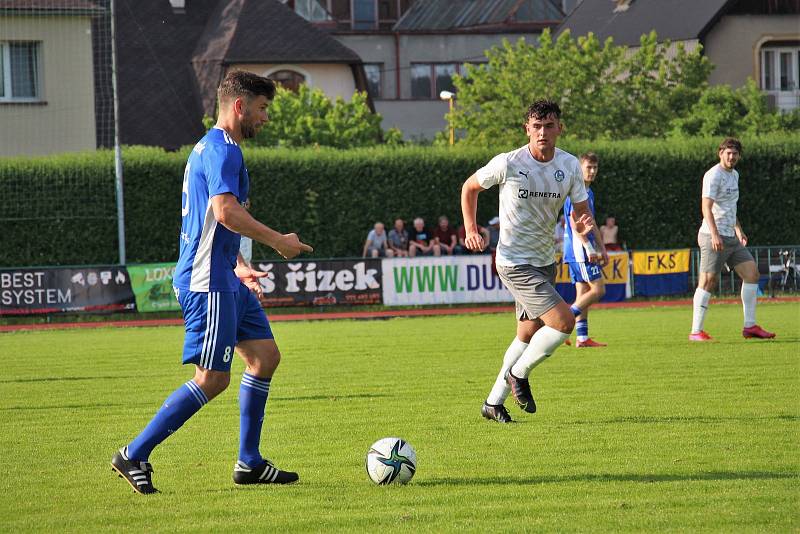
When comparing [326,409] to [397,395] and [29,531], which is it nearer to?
[397,395]

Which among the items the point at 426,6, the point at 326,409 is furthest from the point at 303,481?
the point at 426,6

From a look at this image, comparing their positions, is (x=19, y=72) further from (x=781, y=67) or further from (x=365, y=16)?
(x=365, y=16)

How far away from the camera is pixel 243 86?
257 inches

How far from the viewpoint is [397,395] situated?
10.6 metres

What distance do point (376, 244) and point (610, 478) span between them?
18.9 meters

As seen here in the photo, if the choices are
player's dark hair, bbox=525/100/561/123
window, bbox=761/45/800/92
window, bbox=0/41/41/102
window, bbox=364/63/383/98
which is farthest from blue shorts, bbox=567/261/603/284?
window, bbox=364/63/383/98

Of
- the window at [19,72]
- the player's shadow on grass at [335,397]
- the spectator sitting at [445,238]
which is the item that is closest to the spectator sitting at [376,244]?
the spectator sitting at [445,238]

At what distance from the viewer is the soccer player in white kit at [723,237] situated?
14289 millimetres

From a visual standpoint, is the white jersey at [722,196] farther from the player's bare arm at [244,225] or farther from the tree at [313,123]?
the tree at [313,123]

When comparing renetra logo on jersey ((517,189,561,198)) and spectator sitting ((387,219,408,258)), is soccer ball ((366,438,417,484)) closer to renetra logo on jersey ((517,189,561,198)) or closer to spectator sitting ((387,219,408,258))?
renetra logo on jersey ((517,189,561,198))

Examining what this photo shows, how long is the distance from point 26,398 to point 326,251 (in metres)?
16.1

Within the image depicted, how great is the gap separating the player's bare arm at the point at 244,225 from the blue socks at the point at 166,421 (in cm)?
92

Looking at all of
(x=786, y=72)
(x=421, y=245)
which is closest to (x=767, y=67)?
(x=786, y=72)

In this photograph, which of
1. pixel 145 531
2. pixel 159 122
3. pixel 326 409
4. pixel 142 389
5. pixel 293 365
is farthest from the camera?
pixel 159 122
